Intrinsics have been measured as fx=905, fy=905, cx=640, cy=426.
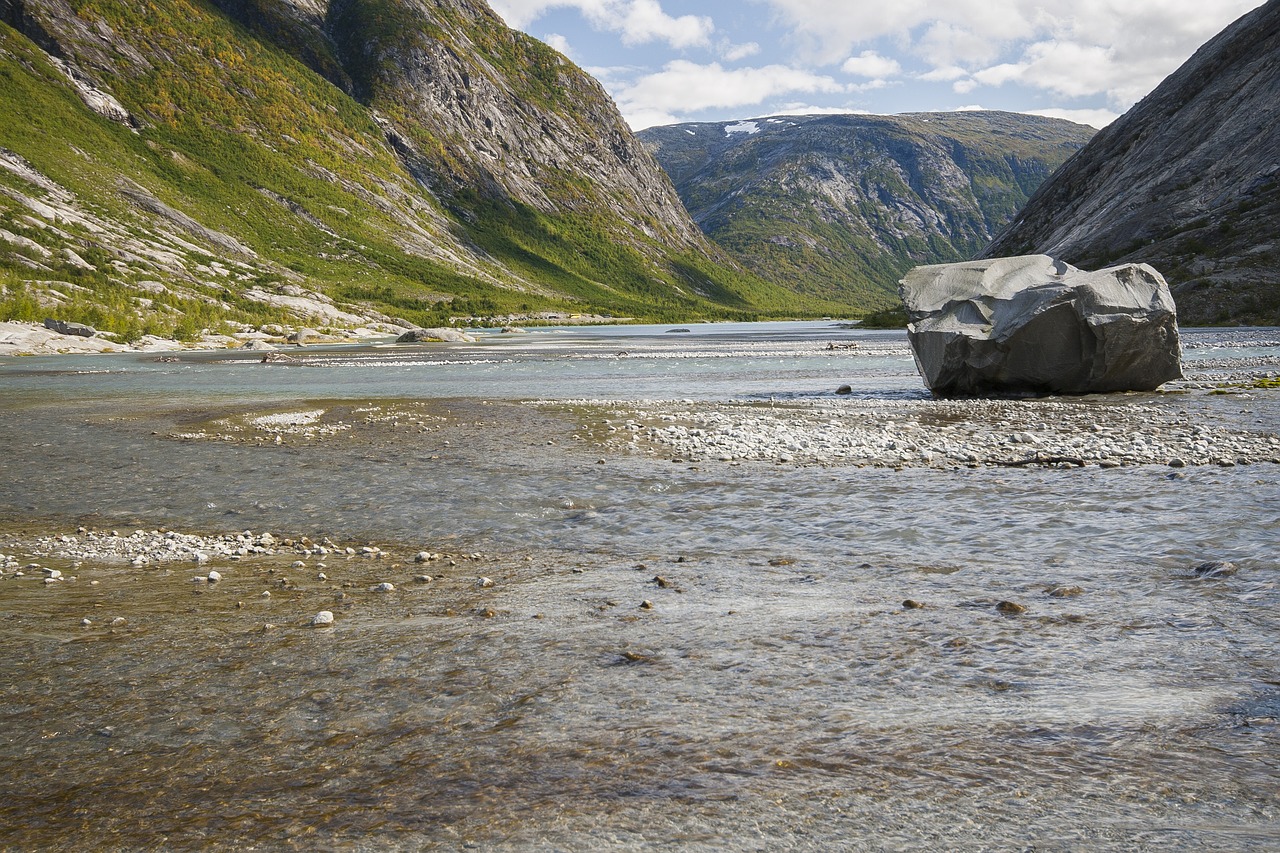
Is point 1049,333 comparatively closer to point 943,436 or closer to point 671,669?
point 943,436

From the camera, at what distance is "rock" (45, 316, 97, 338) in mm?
82875

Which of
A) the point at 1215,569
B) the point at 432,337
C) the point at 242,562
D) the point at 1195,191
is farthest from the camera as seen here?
the point at 432,337

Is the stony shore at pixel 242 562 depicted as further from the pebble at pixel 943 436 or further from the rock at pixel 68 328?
the rock at pixel 68 328

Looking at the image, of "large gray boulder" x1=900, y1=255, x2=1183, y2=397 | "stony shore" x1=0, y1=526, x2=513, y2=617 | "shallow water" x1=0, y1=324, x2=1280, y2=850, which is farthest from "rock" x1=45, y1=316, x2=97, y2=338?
"stony shore" x1=0, y1=526, x2=513, y2=617

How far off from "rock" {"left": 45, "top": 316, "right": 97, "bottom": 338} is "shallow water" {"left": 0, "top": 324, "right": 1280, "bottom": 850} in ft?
252

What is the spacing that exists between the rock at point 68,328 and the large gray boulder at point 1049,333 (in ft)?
259

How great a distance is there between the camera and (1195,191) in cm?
10481

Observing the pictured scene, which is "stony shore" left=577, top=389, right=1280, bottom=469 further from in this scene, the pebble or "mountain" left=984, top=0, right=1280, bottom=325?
"mountain" left=984, top=0, right=1280, bottom=325

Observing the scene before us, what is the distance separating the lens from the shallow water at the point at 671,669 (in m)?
5.66

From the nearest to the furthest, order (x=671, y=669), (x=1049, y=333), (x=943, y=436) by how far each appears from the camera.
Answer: (x=671, y=669), (x=943, y=436), (x=1049, y=333)

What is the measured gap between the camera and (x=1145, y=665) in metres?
7.88

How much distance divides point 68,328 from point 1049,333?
84.6 metres

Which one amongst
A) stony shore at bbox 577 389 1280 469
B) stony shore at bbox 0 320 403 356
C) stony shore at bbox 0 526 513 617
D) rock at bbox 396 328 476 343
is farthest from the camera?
rock at bbox 396 328 476 343

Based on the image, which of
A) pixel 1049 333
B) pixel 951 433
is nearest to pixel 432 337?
pixel 1049 333
